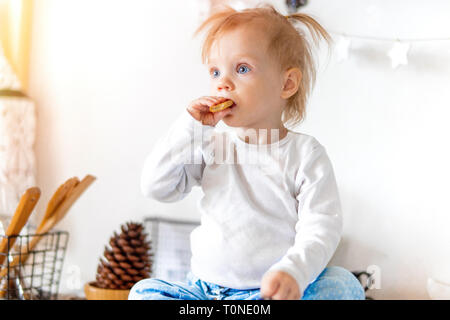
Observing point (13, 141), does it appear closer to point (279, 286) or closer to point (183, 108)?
point (183, 108)

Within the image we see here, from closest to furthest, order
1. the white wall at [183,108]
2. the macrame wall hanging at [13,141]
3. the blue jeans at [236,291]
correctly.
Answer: the blue jeans at [236,291]
the white wall at [183,108]
the macrame wall hanging at [13,141]

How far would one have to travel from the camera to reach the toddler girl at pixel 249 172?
2.23 ft

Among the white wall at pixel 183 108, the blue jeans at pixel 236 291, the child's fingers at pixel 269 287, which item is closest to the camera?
the child's fingers at pixel 269 287

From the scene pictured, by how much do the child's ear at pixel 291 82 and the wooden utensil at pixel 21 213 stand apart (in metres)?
0.51

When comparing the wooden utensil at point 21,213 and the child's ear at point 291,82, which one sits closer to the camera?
the child's ear at point 291,82

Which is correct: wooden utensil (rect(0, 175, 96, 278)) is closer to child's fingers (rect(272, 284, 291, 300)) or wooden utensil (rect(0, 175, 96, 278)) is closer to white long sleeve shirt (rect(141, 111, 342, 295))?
white long sleeve shirt (rect(141, 111, 342, 295))

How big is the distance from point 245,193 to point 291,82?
0.16 meters

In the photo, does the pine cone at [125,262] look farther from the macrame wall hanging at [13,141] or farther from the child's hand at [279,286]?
the child's hand at [279,286]

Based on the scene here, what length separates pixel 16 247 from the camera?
3.59 feet

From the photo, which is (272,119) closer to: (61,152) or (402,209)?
(402,209)

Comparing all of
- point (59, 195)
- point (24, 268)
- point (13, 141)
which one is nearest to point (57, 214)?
point (59, 195)

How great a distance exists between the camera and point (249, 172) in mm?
728

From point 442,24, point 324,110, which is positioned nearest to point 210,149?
point 324,110

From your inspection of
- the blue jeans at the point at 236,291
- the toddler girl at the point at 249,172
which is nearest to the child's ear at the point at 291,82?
the toddler girl at the point at 249,172
